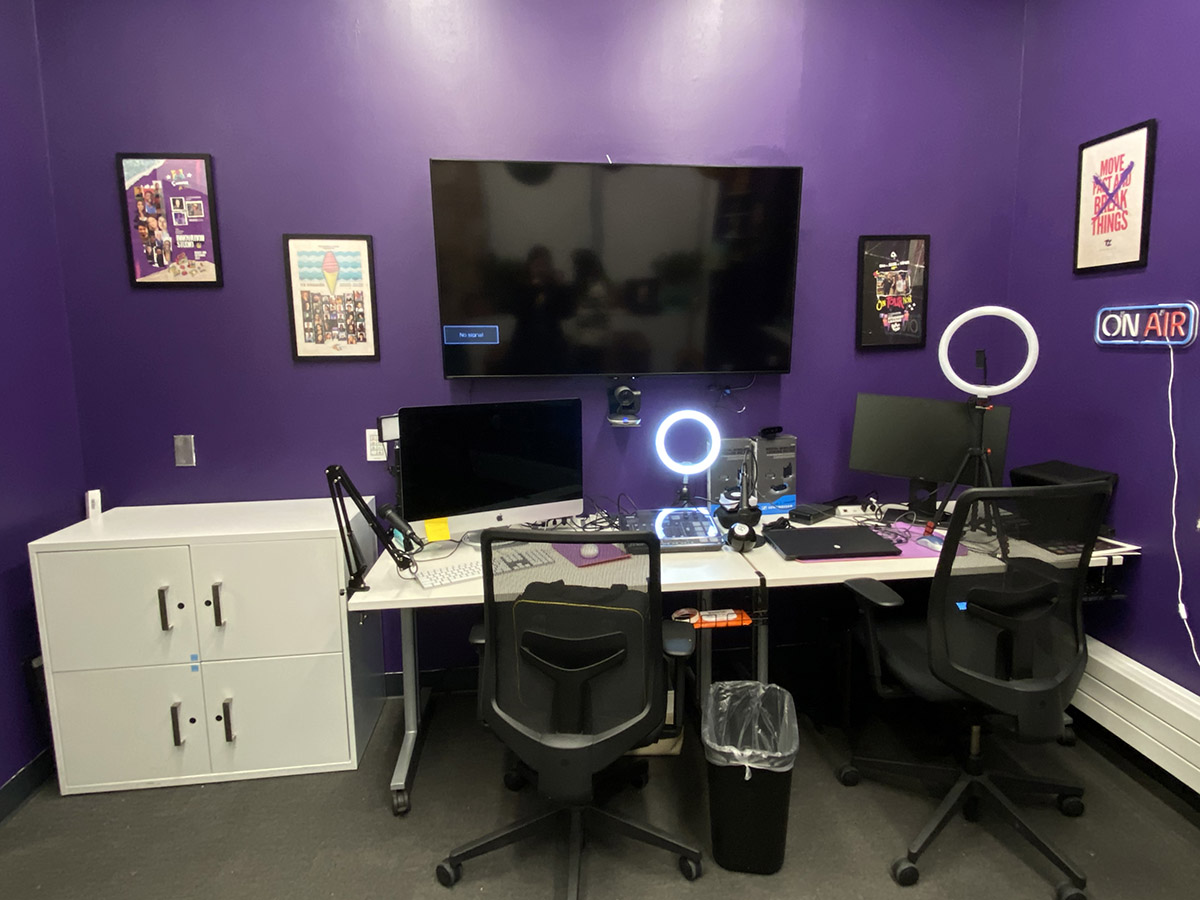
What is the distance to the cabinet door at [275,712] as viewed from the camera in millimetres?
2268

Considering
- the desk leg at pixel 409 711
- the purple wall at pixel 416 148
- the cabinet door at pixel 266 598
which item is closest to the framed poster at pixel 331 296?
the purple wall at pixel 416 148

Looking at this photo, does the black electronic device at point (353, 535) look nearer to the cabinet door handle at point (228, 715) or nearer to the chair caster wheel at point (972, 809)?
the cabinet door handle at point (228, 715)

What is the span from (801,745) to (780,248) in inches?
74.0

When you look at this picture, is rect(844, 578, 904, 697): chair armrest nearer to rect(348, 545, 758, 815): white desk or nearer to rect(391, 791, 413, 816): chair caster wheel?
rect(348, 545, 758, 815): white desk

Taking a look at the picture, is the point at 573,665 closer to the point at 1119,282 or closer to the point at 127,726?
the point at 127,726

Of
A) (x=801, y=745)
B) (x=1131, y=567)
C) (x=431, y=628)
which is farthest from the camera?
(x=431, y=628)

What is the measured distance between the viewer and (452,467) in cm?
233

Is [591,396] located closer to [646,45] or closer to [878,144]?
[646,45]

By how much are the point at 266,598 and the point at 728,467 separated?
1733 mm

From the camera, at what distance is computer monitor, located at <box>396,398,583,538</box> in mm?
2260

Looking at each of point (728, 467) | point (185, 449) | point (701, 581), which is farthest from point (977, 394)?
point (185, 449)

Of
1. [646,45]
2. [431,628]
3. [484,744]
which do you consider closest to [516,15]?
[646,45]

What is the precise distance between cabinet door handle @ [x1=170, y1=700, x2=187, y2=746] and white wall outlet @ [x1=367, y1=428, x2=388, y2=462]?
1.05 metres

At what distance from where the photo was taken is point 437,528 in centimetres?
234
